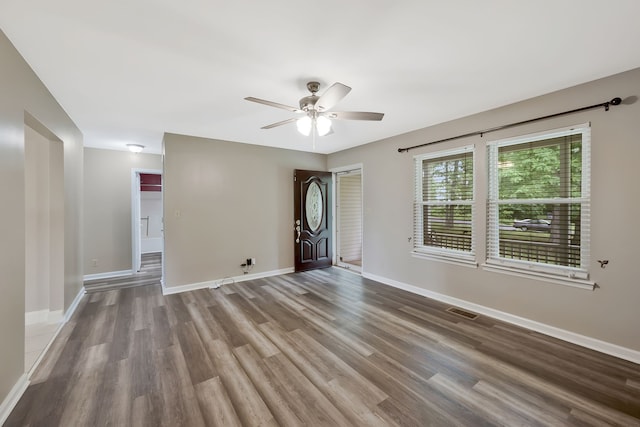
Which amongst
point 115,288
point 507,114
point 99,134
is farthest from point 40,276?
point 507,114

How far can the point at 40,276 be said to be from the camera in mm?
3201

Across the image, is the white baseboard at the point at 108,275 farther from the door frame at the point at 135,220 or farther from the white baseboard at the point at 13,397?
the white baseboard at the point at 13,397

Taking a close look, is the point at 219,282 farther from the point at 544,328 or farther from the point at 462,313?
the point at 544,328

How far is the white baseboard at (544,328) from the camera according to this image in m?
2.39

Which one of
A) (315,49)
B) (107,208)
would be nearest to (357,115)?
(315,49)

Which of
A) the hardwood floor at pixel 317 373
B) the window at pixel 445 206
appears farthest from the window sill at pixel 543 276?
the hardwood floor at pixel 317 373

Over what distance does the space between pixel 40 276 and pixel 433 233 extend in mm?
5212

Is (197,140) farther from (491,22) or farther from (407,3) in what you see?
(491,22)

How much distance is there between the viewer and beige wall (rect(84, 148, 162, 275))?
509 centimetres

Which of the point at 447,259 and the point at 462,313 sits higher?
the point at 447,259

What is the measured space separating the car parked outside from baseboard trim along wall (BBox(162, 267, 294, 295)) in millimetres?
3924

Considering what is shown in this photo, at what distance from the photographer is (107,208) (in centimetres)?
523

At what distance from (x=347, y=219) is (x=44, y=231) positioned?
5.16 meters

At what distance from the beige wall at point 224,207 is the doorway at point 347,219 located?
1157 millimetres
